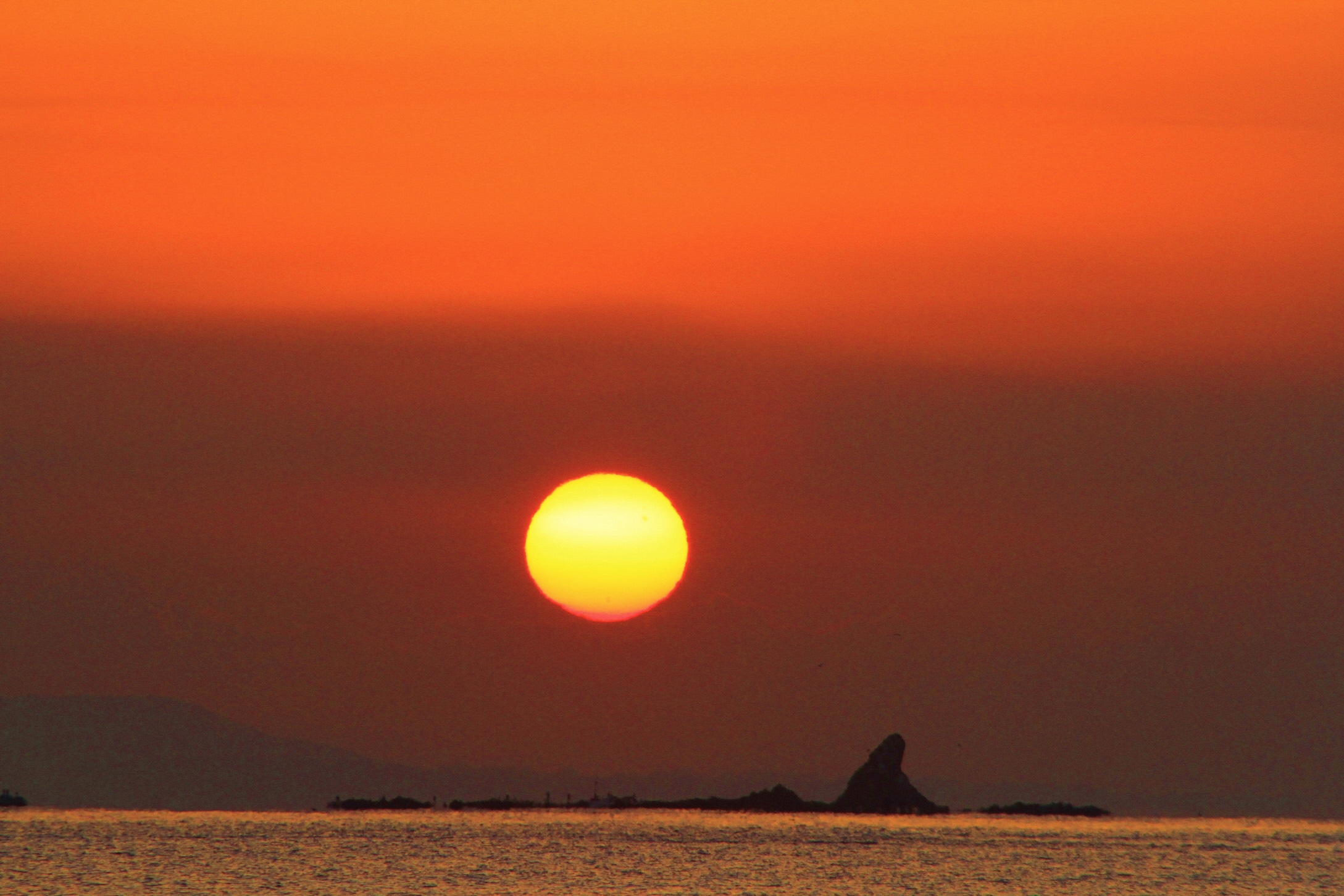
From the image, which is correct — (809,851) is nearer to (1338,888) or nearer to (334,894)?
(1338,888)

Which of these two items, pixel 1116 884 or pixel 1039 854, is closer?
pixel 1116 884

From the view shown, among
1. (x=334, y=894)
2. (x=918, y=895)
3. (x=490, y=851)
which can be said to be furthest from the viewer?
(x=490, y=851)

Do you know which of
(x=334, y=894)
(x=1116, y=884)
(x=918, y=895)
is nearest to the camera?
(x=334, y=894)

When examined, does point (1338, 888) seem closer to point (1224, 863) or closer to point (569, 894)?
point (1224, 863)

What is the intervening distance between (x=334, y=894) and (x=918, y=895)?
4555cm

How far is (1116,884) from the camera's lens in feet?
527

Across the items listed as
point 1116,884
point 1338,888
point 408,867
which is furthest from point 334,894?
point 1338,888

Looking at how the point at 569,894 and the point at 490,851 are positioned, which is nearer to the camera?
the point at 569,894

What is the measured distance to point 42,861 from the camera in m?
163

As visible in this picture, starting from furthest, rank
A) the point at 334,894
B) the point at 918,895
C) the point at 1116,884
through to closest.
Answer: the point at 1116,884
the point at 918,895
the point at 334,894

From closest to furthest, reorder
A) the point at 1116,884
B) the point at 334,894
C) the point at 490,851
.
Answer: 1. the point at 334,894
2. the point at 1116,884
3. the point at 490,851

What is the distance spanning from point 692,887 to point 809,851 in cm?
5493

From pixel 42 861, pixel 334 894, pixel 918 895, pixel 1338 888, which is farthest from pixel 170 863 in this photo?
pixel 1338 888

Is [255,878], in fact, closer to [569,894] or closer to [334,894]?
[334,894]
